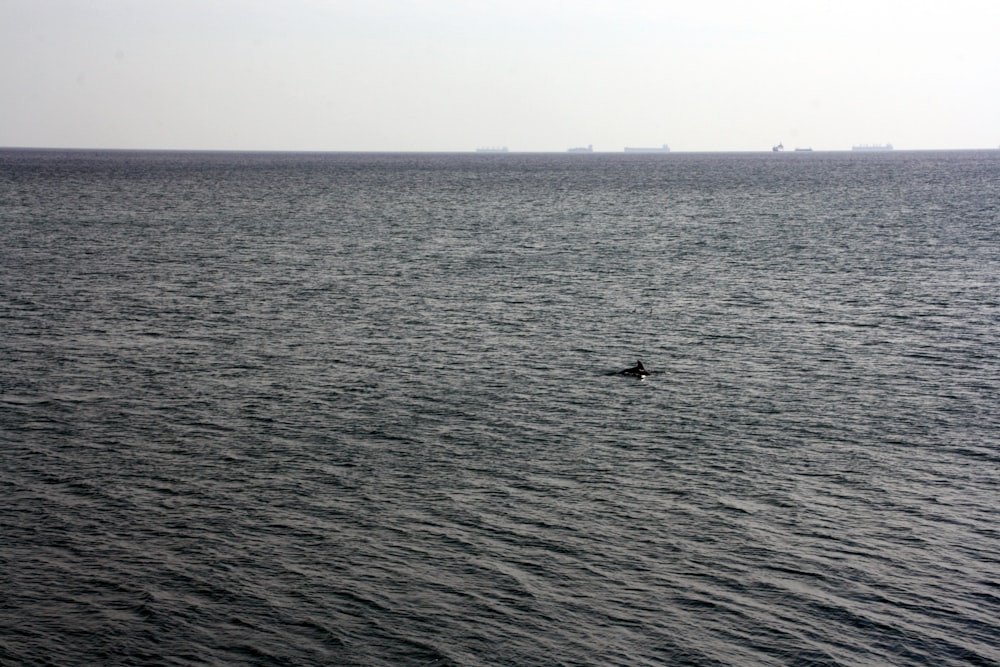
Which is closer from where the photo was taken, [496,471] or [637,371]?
[496,471]


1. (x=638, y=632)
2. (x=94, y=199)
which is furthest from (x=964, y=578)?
(x=94, y=199)

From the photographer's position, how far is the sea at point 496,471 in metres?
28.0

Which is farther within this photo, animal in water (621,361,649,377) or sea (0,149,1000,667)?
animal in water (621,361,649,377)

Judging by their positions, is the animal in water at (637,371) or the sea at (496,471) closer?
the sea at (496,471)

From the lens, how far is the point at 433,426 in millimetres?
45188

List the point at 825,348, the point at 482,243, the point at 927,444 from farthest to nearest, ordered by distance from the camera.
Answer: the point at 482,243 → the point at 825,348 → the point at 927,444

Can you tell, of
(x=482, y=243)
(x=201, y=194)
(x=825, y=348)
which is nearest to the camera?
(x=825, y=348)

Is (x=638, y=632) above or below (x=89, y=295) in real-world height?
below

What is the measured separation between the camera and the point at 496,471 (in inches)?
1559

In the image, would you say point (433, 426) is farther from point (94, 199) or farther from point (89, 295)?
point (94, 199)

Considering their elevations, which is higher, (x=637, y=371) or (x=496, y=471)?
(x=637, y=371)

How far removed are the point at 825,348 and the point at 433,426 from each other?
26.8 meters

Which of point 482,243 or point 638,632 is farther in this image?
point 482,243

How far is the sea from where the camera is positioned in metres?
28.0
